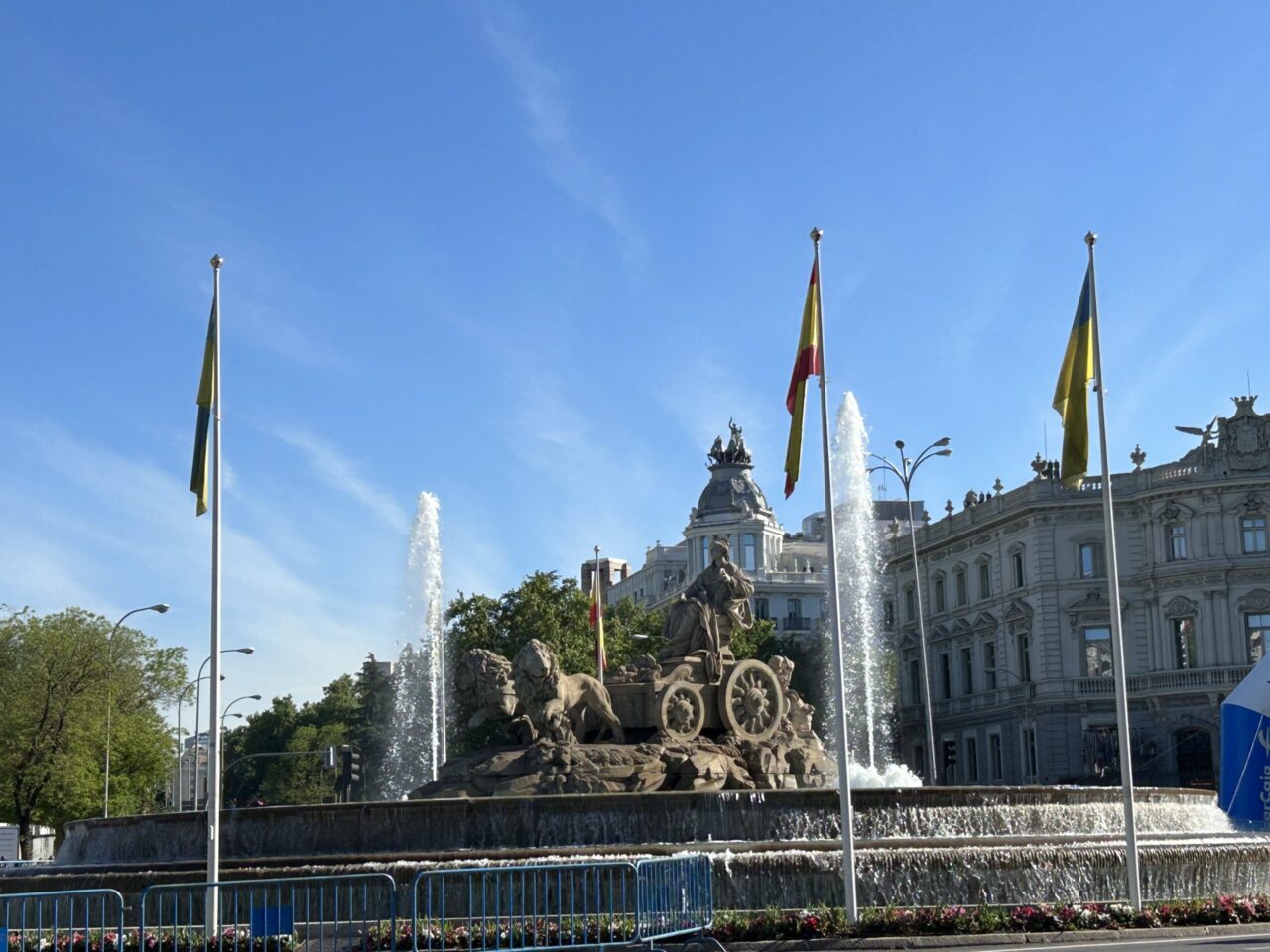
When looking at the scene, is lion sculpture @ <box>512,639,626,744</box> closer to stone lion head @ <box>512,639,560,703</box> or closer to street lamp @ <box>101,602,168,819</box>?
stone lion head @ <box>512,639,560,703</box>

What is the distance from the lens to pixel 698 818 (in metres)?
23.7

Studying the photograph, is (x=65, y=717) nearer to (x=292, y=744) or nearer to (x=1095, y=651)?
(x=1095, y=651)

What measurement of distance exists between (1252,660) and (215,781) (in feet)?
172

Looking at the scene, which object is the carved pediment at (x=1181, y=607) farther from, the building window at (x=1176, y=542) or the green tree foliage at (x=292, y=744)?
the green tree foliage at (x=292, y=744)

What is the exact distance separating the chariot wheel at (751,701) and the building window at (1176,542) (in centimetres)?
4210

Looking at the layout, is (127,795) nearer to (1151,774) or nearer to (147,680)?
(147,680)

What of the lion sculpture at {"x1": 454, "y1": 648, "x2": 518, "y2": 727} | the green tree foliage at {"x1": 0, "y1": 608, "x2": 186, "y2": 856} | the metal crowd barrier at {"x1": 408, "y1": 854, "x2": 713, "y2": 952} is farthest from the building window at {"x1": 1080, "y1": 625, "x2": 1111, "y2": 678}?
the metal crowd barrier at {"x1": 408, "y1": 854, "x2": 713, "y2": 952}

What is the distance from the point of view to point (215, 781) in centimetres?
2105

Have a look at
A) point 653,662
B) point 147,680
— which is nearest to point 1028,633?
point 147,680

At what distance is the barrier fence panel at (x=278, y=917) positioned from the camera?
638 inches

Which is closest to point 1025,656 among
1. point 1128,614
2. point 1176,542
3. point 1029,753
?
point 1029,753

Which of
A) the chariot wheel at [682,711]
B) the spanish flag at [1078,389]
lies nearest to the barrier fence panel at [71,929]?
the chariot wheel at [682,711]

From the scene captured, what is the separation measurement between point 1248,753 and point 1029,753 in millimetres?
37225

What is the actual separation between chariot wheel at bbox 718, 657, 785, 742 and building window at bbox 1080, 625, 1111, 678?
139 feet
